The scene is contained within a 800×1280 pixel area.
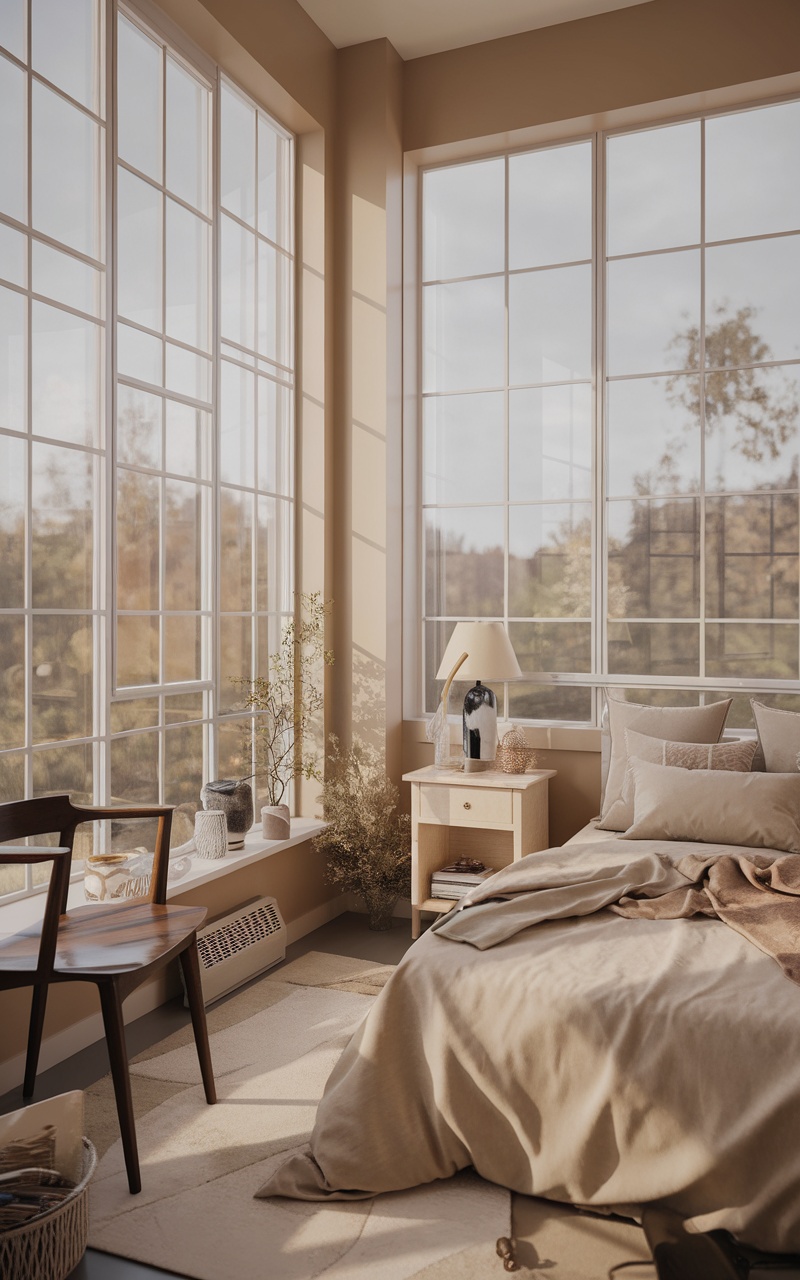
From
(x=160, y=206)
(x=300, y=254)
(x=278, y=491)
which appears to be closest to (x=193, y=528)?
(x=278, y=491)

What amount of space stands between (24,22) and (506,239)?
7.80ft

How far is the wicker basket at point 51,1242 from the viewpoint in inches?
74.0

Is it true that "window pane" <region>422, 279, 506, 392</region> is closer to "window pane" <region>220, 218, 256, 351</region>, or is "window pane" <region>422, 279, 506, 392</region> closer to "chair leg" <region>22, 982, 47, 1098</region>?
"window pane" <region>220, 218, 256, 351</region>

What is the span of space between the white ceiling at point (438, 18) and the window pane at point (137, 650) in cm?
288

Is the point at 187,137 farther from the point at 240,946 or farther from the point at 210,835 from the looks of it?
the point at 240,946

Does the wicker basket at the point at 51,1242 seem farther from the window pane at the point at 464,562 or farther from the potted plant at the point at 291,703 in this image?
the window pane at the point at 464,562

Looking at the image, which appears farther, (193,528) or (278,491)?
(278,491)

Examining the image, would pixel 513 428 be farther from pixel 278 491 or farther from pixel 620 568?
pixel 278 491

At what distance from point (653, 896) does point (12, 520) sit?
222cm

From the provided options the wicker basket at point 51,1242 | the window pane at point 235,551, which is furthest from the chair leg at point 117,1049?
the window pane at point 235,551

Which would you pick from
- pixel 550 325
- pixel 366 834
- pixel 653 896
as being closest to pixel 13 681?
pixel 366 834

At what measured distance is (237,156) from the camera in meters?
4.04

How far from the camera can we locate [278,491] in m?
4.44

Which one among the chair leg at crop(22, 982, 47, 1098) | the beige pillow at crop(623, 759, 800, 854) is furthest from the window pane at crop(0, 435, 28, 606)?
the beige pillow at crop(623, 759, 800, 854)
